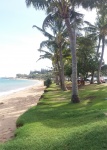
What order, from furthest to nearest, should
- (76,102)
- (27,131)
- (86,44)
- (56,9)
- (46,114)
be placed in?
1. (86,44)
2. (56,9)
3. (76,102)
4. (46,114)
5. (27,131)

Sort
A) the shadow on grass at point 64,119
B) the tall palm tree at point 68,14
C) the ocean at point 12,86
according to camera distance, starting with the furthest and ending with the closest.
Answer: the ocean at point 12,86, the tall palm tree at point 68,14, the shadow on grass at point 64,119

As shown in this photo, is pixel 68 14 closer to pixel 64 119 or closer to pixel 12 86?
pixel 64 119

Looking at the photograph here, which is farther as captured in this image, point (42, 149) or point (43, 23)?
point (43, 23)

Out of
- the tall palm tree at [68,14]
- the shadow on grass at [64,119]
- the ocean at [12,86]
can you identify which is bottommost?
the ocean at [12,86]

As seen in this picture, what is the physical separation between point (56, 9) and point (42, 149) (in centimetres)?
1240

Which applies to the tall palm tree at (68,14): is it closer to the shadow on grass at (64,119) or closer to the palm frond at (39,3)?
the palm frond at (39,3)

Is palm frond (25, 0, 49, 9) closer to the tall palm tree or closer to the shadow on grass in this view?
the tall palm tree

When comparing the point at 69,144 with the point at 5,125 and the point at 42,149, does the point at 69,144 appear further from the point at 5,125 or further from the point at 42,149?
the point at 5,125

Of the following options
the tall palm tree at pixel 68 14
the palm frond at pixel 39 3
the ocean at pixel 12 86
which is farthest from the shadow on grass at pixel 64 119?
the ocean at pixel 12 86

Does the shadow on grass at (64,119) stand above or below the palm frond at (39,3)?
below

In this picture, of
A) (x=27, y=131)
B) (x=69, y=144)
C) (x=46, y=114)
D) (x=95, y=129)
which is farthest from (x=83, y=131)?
(x=46, y=114)

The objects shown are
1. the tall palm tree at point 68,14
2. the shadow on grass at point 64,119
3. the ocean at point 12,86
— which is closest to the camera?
the shadow on grass at point 64,119

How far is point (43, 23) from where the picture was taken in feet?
56.4

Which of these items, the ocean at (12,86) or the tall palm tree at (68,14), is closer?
the tall palm tree at (68,14)
